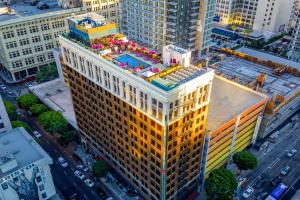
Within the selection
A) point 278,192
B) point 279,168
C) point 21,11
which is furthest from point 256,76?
point 21,11

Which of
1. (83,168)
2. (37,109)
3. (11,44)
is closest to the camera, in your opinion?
(83,168)

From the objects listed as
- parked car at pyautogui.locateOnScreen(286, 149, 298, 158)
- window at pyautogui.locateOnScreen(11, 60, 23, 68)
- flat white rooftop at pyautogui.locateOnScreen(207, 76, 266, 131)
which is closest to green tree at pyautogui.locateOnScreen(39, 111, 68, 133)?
window at pyautogui.locateOnScreen(11, 60, 23, 68)

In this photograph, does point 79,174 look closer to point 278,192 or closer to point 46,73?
point 278,192

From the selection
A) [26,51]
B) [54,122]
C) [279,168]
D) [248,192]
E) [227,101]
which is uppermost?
[227,101]

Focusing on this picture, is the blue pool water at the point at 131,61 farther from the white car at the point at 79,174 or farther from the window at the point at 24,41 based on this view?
the window at the point at 24,41

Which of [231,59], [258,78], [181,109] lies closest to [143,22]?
[231,59]

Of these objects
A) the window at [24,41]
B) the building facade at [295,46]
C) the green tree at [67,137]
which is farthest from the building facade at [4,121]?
the building facade at [295,46]
